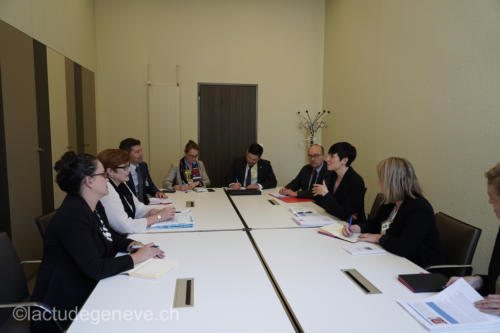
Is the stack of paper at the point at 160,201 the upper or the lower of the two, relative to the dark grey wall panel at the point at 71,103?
lower

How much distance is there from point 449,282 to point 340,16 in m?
4.87

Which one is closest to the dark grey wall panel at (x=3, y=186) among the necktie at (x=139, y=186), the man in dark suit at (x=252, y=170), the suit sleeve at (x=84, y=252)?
the necktie at (x=139, y=186)

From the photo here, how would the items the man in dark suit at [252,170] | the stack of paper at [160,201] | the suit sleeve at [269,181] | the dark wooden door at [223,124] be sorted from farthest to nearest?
the dark wooden door at [223,124] → the man in dark suit at [252,170] → the suit sleeve at [269,181] → the stack of paper at [160,201]

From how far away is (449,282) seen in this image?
4.93 ft

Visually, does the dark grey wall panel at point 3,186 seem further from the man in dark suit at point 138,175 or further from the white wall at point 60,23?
the man in dark suit at point 138,175

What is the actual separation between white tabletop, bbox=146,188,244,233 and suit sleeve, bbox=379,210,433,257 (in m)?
1.03

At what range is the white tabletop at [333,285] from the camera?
126 cm

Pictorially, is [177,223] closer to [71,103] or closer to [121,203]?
[121,203]

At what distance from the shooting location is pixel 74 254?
5.23ft

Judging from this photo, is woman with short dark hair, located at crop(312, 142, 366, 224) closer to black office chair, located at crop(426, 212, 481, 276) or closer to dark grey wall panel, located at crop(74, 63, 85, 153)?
black office chair, located at crop(426, 212, 481, 276)

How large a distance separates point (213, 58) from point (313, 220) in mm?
3963

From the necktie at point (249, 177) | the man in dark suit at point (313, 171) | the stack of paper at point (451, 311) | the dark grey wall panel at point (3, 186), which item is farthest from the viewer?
the necktie at point (249, 177)

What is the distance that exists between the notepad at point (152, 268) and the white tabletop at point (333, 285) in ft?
1.75

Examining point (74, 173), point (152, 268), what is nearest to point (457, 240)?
point (152, 268)
